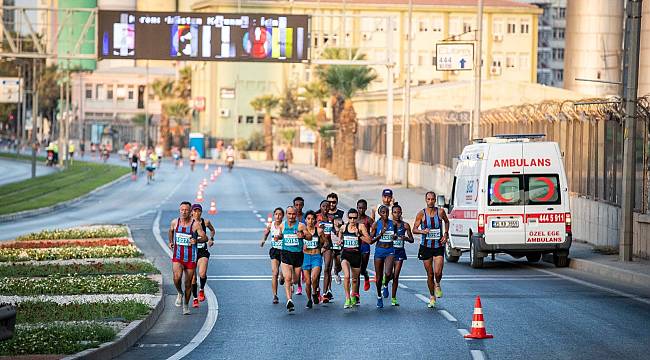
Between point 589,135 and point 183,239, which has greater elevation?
point 589,135

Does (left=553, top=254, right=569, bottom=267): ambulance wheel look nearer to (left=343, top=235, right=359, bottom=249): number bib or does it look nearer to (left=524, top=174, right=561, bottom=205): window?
(left=524, top=174, right=561, bottom=205): window

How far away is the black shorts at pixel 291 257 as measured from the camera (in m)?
21.3

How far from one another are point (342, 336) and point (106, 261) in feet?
39.4

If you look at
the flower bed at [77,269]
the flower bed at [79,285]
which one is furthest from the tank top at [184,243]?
the flower bed at [77,269]

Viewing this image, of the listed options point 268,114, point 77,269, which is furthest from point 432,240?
point 268,114

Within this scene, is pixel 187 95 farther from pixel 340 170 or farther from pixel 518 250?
pixel 518 250

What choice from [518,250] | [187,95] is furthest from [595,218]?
[187,95]

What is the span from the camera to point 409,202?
5509cm

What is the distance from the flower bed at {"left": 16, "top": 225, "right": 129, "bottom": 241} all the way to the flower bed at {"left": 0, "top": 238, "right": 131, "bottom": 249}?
1114mm

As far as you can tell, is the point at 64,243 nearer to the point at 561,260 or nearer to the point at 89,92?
the point at 561,260

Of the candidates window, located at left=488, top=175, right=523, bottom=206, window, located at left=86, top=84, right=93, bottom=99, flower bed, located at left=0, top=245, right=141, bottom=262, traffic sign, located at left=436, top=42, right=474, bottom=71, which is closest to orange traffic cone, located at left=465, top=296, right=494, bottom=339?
window, located at left=488, top=175, right=523, bottom=206

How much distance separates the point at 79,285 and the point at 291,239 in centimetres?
392

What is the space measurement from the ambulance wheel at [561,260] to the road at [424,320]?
239mm

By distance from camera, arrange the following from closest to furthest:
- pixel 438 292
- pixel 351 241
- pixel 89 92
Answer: pixel 351 241
pixel 438 292
pixel 89 92
